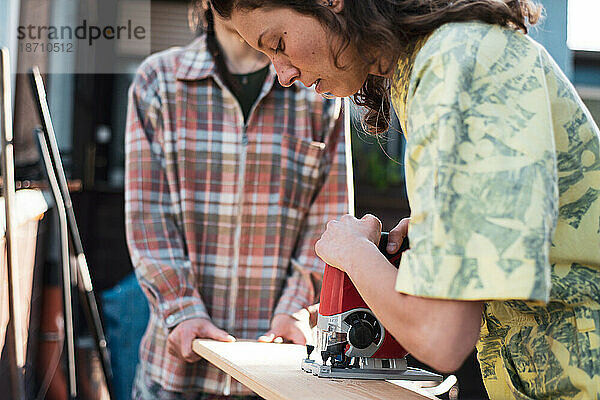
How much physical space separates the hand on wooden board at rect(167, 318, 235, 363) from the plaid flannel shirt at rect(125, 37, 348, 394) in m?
0.13

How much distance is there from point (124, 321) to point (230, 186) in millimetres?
1112

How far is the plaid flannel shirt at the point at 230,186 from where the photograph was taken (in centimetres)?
218

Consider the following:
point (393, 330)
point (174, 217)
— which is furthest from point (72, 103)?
point (393, 330)

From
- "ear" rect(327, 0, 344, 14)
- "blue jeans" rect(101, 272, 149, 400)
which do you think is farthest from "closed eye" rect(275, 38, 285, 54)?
"blue jeans" rect(101, 272, 149, 400)

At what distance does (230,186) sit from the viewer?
221 cm

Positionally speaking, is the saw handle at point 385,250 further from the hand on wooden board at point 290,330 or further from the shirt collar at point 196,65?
the shirt collar at point 196,65

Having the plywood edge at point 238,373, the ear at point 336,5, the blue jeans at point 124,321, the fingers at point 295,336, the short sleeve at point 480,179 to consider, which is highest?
the ear at point 336,5

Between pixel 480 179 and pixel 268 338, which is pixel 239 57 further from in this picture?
pixel 480 179

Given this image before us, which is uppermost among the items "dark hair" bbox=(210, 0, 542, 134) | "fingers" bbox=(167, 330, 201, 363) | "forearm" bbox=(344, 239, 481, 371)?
"dark hair" bbox=(210, 0, 542, 134)

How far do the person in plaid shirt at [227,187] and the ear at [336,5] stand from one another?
1011 mm

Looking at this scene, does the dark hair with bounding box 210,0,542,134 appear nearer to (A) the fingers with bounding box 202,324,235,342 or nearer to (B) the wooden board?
(B) the wooden board

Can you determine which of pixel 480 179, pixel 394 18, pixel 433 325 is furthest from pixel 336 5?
pixel 433 325

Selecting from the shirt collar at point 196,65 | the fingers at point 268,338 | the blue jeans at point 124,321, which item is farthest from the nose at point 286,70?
the blue jeans at point 124,321

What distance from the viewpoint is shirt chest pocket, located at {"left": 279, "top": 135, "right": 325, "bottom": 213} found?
7.18 feet
